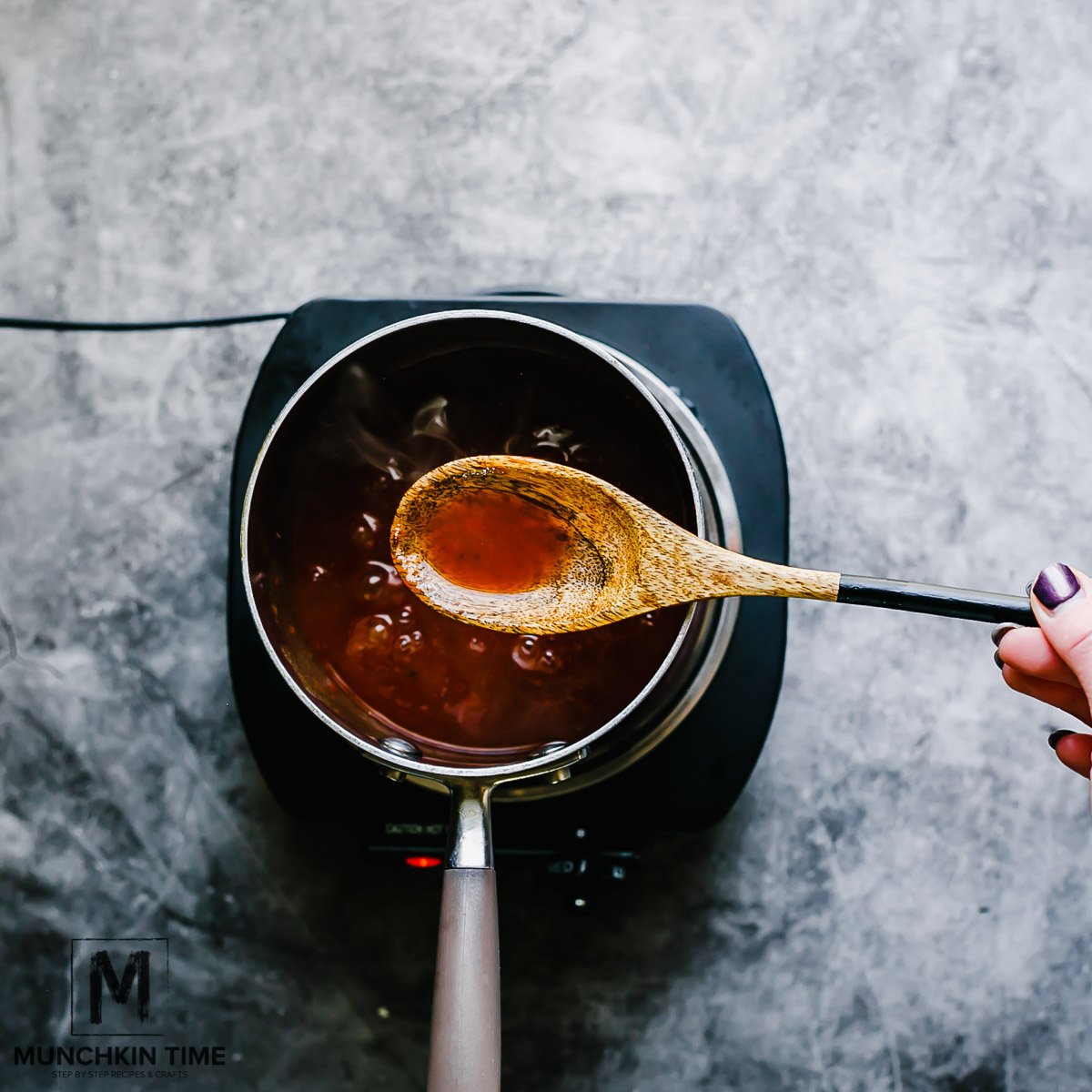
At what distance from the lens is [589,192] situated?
0.98m

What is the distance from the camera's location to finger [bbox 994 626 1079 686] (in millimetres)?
659

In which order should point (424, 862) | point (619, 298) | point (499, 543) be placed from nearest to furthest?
point (499, 543)
point (424, 862)
point (619, 298)

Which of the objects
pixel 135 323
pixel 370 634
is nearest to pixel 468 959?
pixel 370 634

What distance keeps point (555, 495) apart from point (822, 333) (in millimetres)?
414

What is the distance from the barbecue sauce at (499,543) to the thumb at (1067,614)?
0.30 m

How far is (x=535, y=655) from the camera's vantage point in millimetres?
716

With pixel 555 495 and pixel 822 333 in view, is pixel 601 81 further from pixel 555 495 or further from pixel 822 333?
pixel 555 495

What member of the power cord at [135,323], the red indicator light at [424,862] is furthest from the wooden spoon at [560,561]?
the power cord at [135,323]

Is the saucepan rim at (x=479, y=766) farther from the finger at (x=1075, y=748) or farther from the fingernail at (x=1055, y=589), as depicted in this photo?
the finger at (x=1075, y=748)

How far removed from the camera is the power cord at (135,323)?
3.18ft

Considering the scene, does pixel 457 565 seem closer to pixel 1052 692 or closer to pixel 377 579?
pixel 377 579

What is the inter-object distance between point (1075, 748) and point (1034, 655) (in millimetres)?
139

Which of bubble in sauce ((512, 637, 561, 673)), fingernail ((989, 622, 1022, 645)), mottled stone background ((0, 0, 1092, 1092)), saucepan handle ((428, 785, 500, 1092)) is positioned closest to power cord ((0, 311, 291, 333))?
mottled stone background ((0, 0, 1092, 1092))

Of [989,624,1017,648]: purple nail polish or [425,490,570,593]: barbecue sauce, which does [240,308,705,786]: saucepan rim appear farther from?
[989,624,1017,648]: purple nail polish
